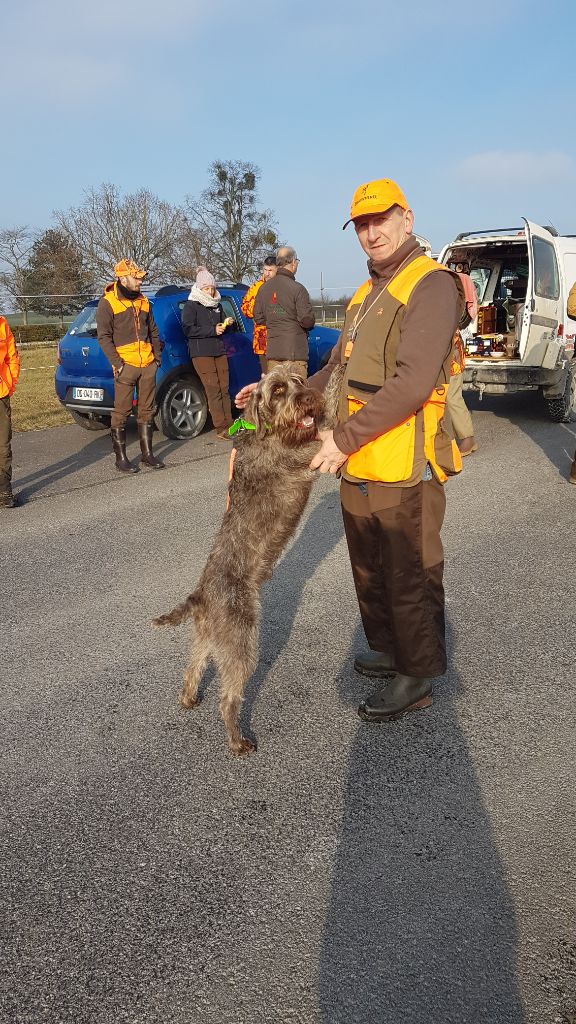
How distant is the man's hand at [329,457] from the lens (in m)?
3.08

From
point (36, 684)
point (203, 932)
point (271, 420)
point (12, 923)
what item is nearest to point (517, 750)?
point (203, 932)

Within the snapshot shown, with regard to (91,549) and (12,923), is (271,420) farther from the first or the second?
(91,549)

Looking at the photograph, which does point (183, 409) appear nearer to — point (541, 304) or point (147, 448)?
point (147, 448)

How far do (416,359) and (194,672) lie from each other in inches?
75.7

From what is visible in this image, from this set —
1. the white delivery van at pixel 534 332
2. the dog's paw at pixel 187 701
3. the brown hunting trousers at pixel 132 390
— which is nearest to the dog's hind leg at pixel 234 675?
the dog's paw at pixel 187 701

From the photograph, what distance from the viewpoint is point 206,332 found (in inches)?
381

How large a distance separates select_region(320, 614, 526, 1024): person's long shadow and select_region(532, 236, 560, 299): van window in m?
9.13

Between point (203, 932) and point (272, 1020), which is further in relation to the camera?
point (203, 932)

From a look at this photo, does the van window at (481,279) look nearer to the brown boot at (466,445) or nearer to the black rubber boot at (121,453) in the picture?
the brown boot at (466,445)

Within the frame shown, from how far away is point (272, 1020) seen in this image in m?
2.01

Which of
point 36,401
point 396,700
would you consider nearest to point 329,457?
point 396,700

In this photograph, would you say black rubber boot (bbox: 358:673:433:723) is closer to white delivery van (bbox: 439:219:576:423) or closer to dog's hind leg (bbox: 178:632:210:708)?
dog's hind leg (bbox: 178:632:210:708)

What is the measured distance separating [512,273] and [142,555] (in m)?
10.5

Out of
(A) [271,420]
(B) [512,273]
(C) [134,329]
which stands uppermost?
(B) [512,273]
